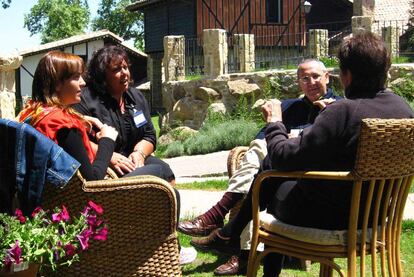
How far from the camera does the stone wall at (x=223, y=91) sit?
12930 millimetres

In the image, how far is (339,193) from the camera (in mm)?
2850

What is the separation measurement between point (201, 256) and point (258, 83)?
30.6 feet

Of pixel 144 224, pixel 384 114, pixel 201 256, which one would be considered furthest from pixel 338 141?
pixel 201 256

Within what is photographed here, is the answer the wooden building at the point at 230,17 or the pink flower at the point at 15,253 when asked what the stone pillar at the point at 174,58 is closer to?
the wooden building at the point at 230,17

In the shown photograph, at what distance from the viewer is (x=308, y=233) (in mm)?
2822

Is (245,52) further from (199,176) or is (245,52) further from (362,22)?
(199,176)

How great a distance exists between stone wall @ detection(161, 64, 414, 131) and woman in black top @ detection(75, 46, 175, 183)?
8.22m

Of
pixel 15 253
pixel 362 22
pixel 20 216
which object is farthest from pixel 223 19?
pixel 15 253

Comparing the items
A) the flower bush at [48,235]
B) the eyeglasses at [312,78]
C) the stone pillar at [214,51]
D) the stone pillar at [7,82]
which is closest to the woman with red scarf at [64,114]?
the flower bush at [48,235]

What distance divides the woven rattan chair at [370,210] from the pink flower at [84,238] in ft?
2.91

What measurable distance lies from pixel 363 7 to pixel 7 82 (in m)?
18.6

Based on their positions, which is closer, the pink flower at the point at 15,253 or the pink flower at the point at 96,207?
the pink flower at the point at 15,253

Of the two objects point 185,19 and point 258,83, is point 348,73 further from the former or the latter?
point 185,19

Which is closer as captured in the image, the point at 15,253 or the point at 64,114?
the point at 15,253
